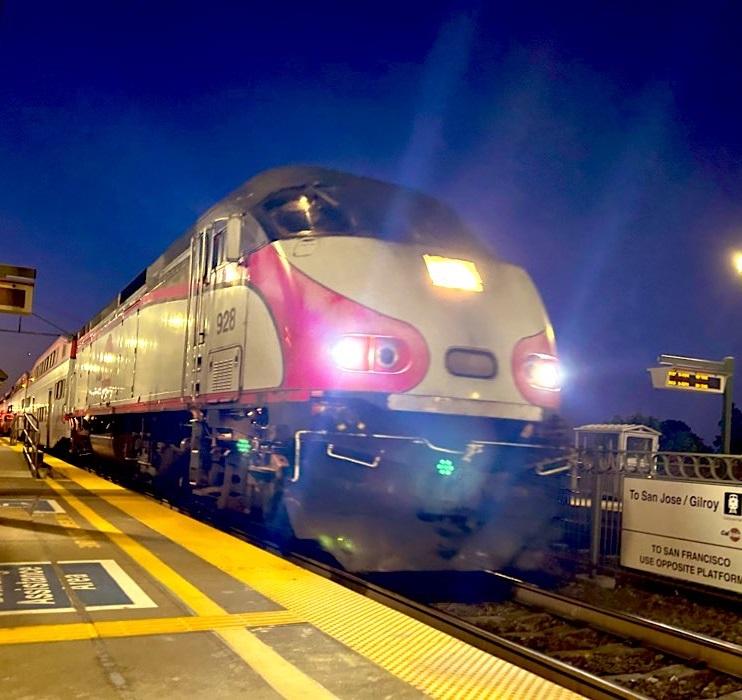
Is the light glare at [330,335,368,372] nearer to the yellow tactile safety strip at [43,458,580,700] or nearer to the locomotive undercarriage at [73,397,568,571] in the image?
the locomotive undercarriage at [73,397,568,571]

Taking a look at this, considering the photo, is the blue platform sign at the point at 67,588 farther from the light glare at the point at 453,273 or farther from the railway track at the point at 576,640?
the light glare at the point at 453,273

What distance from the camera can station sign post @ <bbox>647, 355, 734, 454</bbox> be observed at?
13.6 meters

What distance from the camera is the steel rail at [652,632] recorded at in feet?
18.3

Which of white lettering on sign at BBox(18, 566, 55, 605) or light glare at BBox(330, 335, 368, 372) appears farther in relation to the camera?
light glare at BBox(330, 335, 368, 372)

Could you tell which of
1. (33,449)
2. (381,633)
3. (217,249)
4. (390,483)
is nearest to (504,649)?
(381,633)

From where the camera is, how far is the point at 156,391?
11.3 m

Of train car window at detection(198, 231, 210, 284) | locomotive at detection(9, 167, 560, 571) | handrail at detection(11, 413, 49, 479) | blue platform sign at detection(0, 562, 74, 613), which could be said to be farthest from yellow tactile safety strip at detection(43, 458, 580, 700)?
handrail at detection(11, 413, 49, 479)

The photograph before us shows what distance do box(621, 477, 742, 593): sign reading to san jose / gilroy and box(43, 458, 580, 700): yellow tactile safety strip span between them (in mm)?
3905

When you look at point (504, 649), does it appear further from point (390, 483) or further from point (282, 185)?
point (282, 185)

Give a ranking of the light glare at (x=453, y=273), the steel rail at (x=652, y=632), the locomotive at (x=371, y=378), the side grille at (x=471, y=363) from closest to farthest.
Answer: the steel rail at (x=652, y=632) < the locomotive at (x=371, y=378) < the side grille at (x=471, y=363) < the light glare at (x=453, y=273)

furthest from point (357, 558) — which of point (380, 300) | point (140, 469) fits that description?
point (140, 469)

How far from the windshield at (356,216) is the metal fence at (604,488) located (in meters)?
2.73

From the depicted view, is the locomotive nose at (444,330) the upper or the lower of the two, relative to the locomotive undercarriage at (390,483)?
upper

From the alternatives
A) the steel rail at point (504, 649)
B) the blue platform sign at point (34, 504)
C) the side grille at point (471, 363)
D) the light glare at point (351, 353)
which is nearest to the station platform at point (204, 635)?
the steel rail at point (504, 649)
